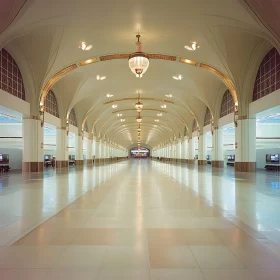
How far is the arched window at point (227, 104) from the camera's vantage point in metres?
16.4

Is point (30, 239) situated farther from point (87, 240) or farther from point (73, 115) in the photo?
point (73, 115)

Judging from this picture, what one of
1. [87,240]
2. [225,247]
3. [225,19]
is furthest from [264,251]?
[225,19]

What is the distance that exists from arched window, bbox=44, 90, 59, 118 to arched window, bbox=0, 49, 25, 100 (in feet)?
11.3

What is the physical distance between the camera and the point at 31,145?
14062mm

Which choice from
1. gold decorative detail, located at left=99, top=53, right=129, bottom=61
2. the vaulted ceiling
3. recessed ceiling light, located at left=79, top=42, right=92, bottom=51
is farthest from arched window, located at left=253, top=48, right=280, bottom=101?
recessed ceiling light, located at left=79, top=42, right=92, bottom=51

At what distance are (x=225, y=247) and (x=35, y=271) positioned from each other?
1977 mm

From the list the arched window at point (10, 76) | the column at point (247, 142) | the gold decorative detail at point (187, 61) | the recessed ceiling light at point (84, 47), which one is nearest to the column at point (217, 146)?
the column at point (247, 142)

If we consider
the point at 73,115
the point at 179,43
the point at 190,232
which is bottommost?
the point at 190,232

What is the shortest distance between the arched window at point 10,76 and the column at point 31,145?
1.46 metres

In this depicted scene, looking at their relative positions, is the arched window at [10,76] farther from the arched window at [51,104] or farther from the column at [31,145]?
the arched window at [51,104]

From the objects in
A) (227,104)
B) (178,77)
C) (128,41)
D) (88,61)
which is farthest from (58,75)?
(227,104)

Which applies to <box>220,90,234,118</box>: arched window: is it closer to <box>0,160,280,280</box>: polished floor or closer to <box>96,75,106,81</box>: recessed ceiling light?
<box>96,75,106,81</box>: recessed ceiling light

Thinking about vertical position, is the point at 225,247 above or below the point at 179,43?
below

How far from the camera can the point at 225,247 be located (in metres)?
2.97
